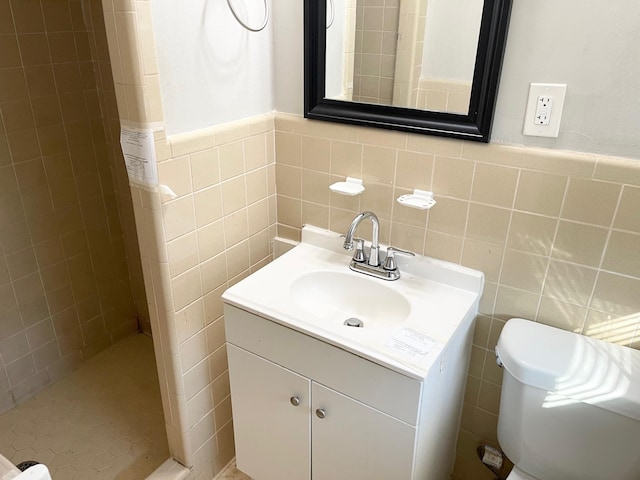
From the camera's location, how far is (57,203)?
6.40ft

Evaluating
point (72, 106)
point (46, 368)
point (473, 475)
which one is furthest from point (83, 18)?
point (473, 475)

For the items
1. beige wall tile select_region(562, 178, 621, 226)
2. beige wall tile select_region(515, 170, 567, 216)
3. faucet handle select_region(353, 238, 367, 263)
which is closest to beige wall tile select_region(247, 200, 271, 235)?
faucet handle select_region(353, 238, 367, 263)

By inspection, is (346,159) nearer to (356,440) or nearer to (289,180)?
(289,180)

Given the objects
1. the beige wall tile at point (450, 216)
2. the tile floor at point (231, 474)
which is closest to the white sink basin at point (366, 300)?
the beige wall tile at point (450, 216)

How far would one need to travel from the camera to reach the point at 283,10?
143 centimetres

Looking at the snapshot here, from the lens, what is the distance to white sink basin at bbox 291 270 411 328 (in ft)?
4.59

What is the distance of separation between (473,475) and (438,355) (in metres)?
0.75

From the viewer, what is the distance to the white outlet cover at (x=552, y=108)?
1.12 meters

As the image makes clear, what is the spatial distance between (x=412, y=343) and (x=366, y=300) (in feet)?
1.01

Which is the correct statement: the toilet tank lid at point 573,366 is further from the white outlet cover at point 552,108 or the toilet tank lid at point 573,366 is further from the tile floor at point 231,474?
the tile floor at point 231,474

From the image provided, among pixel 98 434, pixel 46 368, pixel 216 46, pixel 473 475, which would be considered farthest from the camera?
pixel 46 368

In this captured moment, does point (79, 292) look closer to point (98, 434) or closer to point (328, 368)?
point (98, 434)

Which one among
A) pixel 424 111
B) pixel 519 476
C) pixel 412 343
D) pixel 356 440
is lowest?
pixel 519 476

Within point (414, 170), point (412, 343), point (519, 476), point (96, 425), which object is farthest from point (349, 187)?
point (96, 425)
